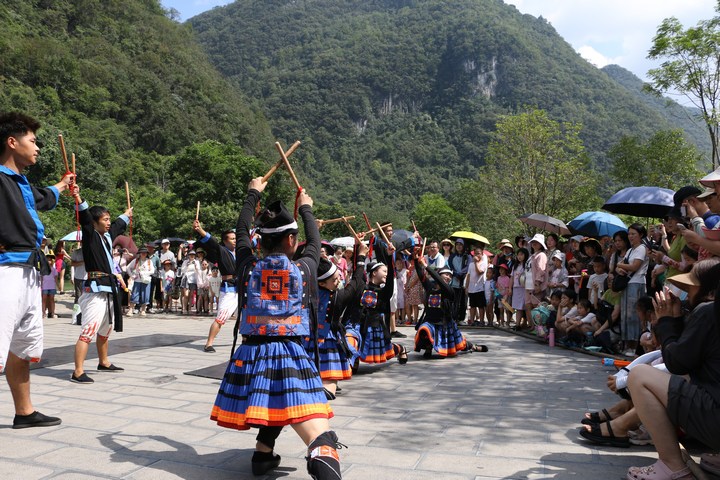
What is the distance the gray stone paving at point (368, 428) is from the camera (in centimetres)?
362

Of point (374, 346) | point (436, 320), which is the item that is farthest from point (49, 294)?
point (436, 320)

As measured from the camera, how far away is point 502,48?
5074 inches

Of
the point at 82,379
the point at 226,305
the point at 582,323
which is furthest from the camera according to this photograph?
the point at 582,323

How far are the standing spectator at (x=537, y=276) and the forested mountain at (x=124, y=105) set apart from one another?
78.3ft

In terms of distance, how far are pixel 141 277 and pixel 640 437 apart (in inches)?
505

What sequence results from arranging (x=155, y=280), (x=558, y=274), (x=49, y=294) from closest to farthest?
(x=558, y=274), (x=49, y=294), (x=155, y=280)

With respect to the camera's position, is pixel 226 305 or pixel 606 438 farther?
pixel 226 305

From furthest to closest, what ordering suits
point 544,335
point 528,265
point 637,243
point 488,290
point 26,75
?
point 26,75 < point 488,290 < point 528,265 < point 544,335 < point 637,243

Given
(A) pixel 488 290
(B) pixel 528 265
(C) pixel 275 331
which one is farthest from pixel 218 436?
(A) pixel 488 290

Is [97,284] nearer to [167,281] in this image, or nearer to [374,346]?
[374,346]

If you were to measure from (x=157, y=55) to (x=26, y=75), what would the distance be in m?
26.0

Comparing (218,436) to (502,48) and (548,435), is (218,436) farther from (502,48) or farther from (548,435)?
(502,48)

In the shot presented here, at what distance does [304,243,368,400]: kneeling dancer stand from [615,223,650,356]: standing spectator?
4124 mm

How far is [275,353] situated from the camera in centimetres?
339
